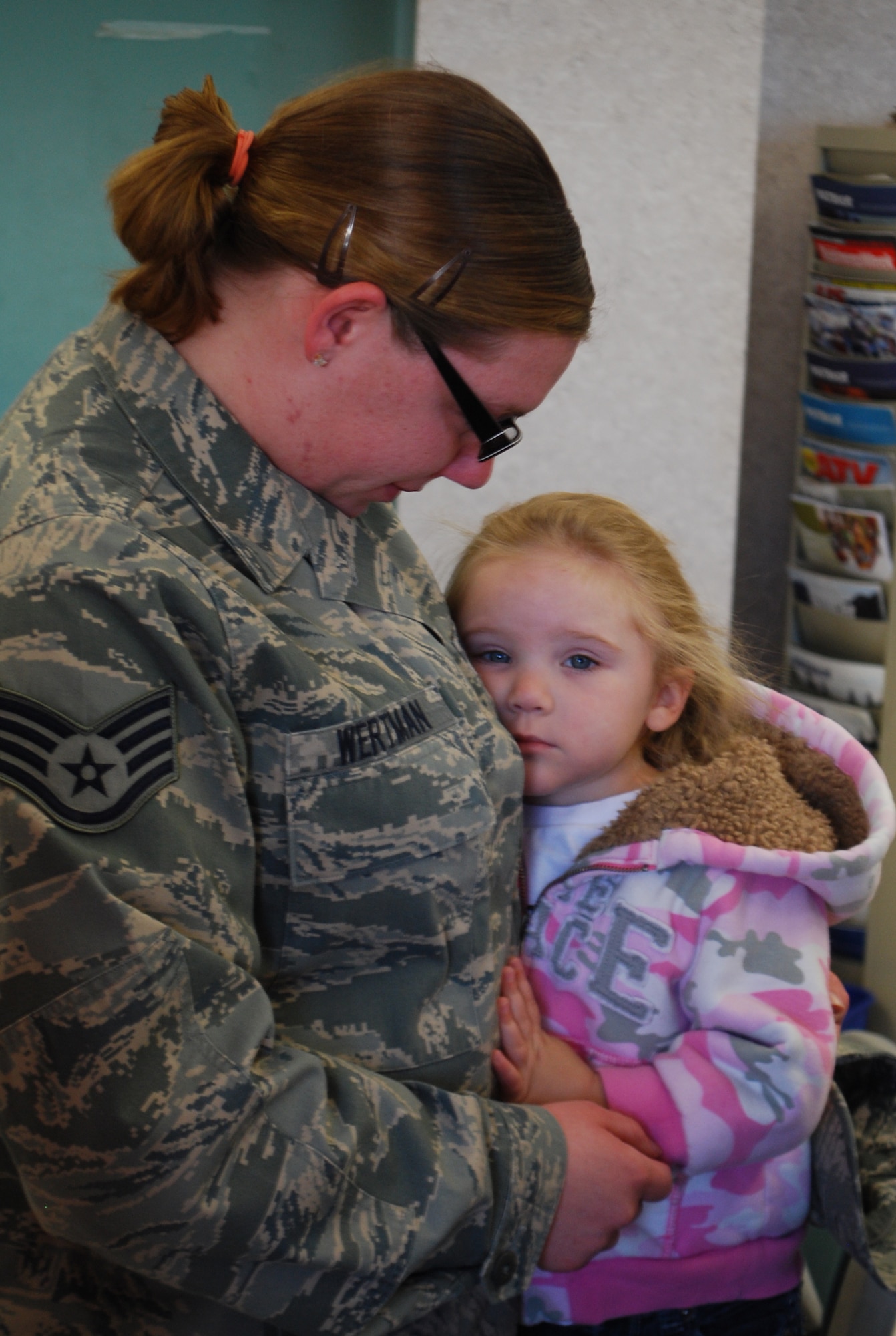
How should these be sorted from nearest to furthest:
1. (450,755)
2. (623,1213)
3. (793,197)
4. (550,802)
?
(450,755) < (623,1213) < (550,802) < (793,197)

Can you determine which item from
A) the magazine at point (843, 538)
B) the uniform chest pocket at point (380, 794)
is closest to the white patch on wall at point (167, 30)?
the magazine at point (843, 538)

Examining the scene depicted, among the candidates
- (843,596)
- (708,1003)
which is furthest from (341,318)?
(843,596)

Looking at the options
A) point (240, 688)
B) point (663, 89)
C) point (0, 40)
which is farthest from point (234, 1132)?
point (0, 40)

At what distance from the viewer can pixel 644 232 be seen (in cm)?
283

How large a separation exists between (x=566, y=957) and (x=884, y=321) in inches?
84.5

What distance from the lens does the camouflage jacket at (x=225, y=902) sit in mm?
875

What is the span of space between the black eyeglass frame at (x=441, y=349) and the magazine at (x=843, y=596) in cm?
199

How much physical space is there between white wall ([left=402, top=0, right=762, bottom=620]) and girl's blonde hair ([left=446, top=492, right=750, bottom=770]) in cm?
114

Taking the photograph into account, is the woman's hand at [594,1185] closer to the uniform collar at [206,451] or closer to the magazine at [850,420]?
the uniform collar at [206,451]

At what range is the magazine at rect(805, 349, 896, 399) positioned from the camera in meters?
2.98

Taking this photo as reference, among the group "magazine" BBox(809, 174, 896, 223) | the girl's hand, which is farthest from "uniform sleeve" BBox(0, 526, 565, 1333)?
"magazine" BBox(809, 174, 896, 223)

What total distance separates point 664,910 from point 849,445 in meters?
2.01

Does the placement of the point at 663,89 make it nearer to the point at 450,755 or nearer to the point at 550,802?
the point at 550,802

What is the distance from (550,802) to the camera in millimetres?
1533
